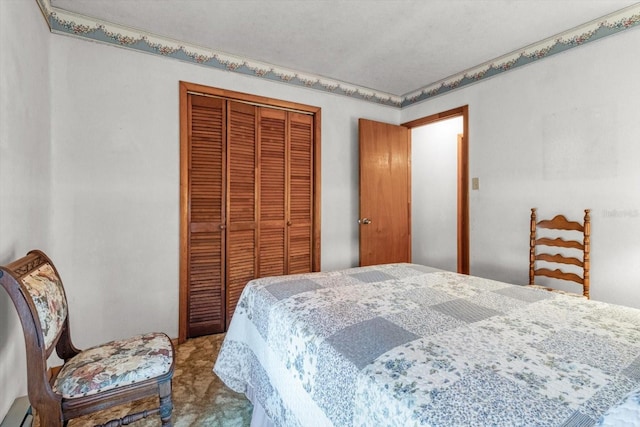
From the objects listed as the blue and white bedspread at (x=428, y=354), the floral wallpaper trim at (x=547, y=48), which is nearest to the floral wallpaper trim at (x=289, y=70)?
the floral wallpaper trim at (x=547, y=48)

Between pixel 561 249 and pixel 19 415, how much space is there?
338 centimetres

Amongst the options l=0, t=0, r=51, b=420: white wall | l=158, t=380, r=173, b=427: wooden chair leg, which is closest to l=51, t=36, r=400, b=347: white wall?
l=0, t=0, r=51, b=420: white wall

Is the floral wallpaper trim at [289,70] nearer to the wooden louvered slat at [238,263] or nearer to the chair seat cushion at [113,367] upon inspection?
the wooden louvered slat at [238,263]

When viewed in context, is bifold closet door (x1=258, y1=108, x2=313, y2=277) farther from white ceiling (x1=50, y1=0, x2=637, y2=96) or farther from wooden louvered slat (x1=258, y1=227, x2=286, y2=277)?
white ceiling (x1=50, y1=0, x2=637, y2=96)

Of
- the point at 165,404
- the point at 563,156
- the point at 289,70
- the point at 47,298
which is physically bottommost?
the point at 165,404

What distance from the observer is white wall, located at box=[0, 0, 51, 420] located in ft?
4.33

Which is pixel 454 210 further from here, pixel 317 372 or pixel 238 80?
pixel 317 372

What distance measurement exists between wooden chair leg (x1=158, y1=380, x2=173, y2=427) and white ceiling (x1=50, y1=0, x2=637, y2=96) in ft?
7.32

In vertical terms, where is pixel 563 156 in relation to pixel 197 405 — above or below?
above

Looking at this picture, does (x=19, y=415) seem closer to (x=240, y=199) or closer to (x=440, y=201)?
(x=240, y=199)

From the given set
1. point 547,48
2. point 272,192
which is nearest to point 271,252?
point 272,192

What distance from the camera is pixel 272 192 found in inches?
119

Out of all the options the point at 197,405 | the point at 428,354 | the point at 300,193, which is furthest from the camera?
the point at 300,193

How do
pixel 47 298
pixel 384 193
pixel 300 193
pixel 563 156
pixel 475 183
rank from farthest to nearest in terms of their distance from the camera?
1. pixel 384 193
2. pixel 300 193
3. pixel 475 183
4. pixel 563 156
5. pixel 47 298
